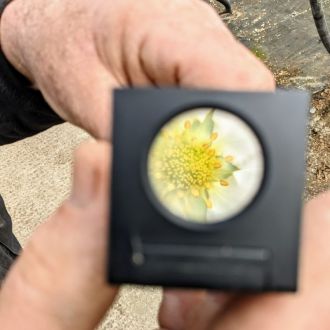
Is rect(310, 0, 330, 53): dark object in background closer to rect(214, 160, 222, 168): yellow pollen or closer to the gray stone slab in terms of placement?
the gray stone slab

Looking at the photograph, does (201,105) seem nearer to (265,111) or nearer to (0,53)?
(265,111)

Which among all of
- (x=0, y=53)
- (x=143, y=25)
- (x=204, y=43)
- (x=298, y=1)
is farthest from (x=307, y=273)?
(x=298, y=1)

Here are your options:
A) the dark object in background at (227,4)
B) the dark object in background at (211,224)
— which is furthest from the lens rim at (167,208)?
the dark object in background at (227,4)

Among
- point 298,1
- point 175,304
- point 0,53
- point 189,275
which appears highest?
point 189,275

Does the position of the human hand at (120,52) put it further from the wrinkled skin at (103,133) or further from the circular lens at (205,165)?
the circular lens at (205,165)

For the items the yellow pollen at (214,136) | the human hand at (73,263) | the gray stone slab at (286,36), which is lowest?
the gray stone slab at (286,36)

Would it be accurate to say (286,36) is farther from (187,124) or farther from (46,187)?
(187,124)
